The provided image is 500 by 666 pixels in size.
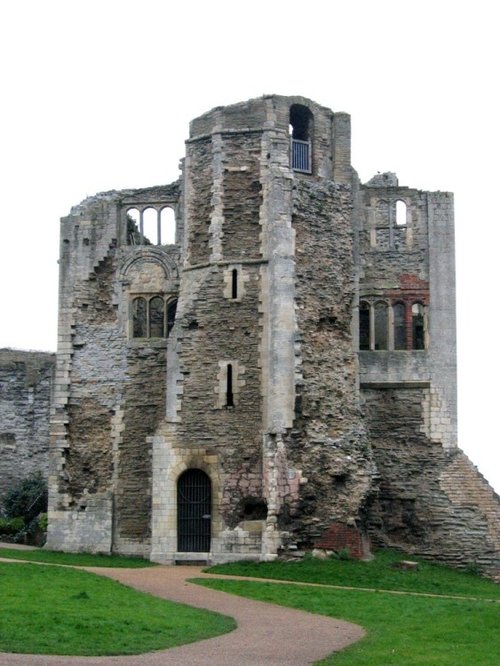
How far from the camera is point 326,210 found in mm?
37438

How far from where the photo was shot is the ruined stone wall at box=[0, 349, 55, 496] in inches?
1865

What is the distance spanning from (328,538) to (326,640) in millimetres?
13443

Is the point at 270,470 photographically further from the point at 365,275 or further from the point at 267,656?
the point at 267,656

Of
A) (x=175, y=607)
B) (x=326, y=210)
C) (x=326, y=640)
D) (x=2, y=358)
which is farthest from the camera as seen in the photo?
(x=2, y=358)

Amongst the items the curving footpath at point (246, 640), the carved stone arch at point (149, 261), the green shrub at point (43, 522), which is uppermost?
the carved stone arch at point (149, 261)

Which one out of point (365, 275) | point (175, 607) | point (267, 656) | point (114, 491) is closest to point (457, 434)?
point (365, 275)

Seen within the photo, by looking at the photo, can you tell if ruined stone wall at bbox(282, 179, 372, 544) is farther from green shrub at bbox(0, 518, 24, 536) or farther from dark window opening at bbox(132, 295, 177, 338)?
green shrub at bbox(0, 518, 24, 536)

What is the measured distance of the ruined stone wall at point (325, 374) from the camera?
114 ft

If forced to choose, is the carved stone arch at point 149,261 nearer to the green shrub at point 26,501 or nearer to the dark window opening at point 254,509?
the dark window opening at point 254,509

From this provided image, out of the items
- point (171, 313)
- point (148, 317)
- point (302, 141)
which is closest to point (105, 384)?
point (148, 317)

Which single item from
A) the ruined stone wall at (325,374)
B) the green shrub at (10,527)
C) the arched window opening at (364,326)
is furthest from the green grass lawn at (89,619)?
the green shrub at (10,527)

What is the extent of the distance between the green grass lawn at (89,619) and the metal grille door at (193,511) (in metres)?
8.23

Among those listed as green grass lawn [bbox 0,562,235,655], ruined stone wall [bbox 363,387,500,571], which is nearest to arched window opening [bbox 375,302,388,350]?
ruined stone wall [bbox 363,387,500,571]

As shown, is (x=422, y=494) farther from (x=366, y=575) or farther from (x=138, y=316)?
(x=138, y=316)
